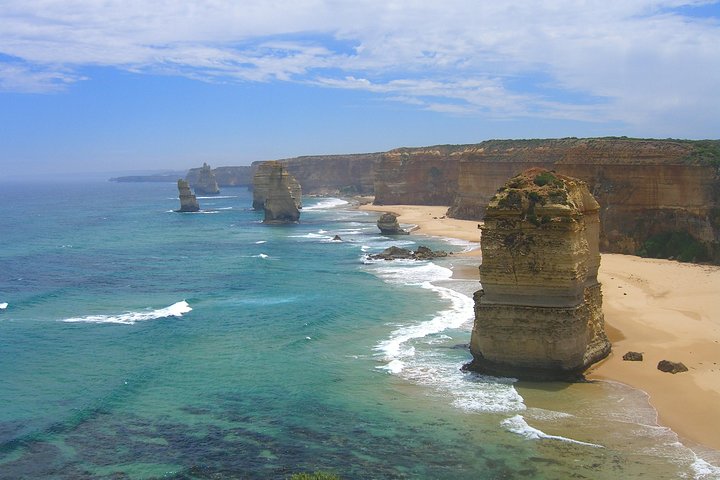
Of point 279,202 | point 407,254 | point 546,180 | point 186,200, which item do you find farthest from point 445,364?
point 186,200

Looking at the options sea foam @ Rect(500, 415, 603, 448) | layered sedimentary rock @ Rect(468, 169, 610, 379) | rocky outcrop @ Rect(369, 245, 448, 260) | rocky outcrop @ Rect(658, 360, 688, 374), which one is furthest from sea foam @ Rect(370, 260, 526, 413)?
rocky outcrop @ Rect(369, 245, 448, 260)

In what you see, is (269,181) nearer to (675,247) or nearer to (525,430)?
(675,247)

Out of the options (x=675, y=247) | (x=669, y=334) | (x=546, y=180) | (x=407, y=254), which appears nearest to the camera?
(x=546, y=180)

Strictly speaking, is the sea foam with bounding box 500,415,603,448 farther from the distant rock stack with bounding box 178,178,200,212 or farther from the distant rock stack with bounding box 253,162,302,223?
the distant rock stack with bounding box 178,178,200,212

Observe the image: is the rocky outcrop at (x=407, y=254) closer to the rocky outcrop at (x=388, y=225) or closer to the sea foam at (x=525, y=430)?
the rocky outcrop at (x=388, y=225)

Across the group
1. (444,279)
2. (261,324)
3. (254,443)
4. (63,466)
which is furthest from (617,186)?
(63,466)

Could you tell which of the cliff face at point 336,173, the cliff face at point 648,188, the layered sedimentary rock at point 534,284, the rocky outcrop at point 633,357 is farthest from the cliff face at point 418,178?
the layered sedimentary rock at point 534,284
